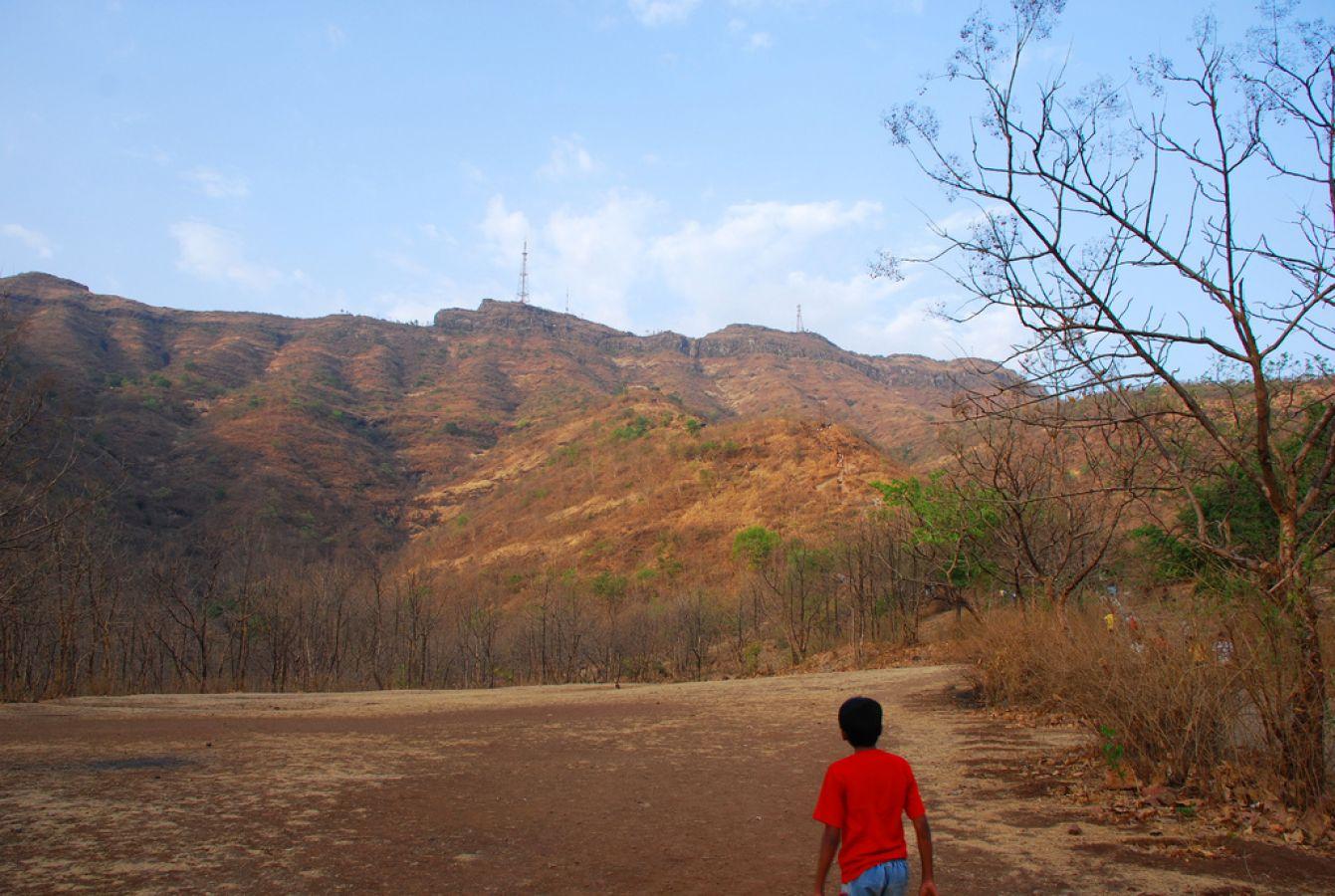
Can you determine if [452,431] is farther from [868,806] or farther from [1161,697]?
[868,806]

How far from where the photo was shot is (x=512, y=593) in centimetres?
5956

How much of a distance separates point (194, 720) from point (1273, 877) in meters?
18.8

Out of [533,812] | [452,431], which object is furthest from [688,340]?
[533,812]

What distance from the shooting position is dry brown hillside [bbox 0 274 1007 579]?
63.2 m

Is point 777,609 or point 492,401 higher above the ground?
point 492,401

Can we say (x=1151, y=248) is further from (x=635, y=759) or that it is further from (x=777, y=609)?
(x=777, y=609)

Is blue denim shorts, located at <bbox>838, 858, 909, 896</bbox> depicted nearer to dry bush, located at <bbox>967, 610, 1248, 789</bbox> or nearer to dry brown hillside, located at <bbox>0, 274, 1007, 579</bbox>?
dry bush, located at <bbox>967, 610, 1248, 789</bbox>

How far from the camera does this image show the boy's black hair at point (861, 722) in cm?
399

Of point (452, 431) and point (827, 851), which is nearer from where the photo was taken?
point (827, 851)

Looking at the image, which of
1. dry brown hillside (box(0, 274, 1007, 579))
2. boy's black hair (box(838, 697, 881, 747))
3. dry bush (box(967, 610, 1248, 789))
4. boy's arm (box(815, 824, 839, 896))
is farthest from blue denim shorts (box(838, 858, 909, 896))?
dry brown hillside (box(0, 274, 1007, 579))

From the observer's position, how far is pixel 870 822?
3783 mm

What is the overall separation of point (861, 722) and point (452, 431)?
108 meters

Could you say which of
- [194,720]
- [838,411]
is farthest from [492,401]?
[194,720]

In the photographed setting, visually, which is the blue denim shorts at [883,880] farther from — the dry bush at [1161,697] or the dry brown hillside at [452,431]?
the dry brown hillside at [452,431]
